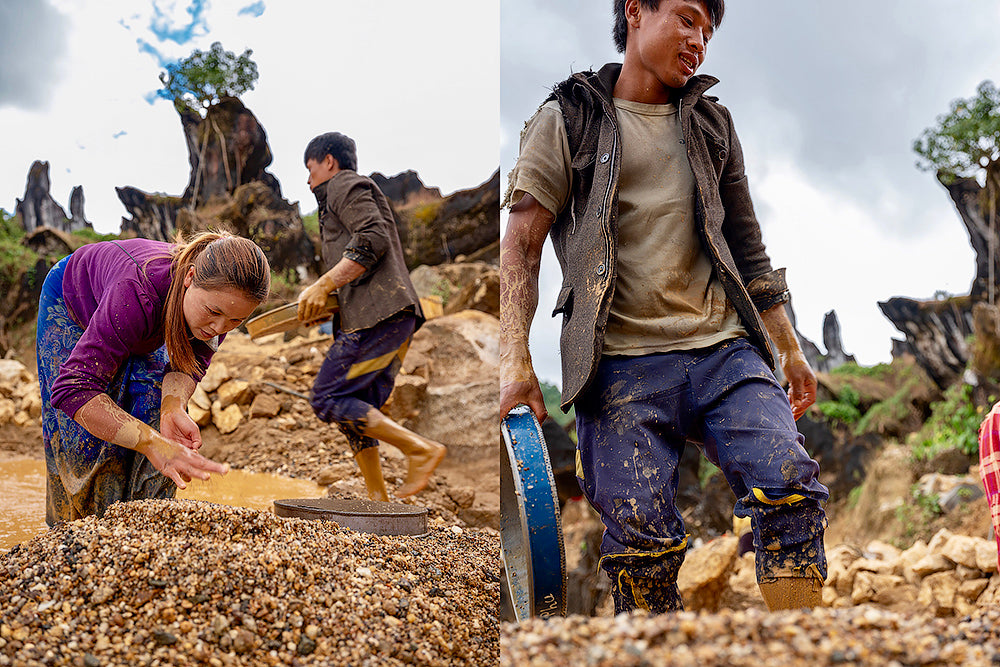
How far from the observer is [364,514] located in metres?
2.45

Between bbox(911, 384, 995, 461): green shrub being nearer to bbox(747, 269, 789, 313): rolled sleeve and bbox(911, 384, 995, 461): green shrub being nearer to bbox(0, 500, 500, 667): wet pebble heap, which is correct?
bbox(747, 269, 789, 313): rolled sleeve

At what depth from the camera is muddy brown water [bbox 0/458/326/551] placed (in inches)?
107

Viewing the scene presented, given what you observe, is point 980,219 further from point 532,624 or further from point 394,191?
point 532,624

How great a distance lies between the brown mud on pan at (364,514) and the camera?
2.43m

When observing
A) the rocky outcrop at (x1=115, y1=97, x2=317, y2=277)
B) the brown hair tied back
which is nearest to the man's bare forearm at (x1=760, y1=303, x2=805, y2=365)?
the brown hair tied back

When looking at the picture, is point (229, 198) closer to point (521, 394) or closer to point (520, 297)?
point (520, 297)

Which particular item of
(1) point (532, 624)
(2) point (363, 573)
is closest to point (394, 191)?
(2) point (363, 573)

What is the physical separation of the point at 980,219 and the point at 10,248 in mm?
10183

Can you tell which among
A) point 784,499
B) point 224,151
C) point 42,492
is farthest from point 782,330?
point 42,492

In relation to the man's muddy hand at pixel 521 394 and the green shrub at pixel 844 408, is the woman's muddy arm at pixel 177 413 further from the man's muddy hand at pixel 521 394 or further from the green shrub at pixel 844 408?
the green shrub at pixel 844 408

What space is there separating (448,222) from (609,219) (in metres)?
2.62

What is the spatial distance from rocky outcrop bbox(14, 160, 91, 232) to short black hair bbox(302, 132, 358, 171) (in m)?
1.05

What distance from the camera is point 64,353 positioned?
7.73 ft

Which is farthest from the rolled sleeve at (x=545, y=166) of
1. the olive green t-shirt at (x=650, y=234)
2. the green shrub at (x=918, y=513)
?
the green shrub at (x=918, y=513)
